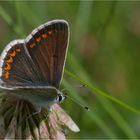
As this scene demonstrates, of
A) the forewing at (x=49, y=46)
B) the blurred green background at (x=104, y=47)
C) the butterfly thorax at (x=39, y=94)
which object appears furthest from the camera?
the blurred green background at (x=104, y=47)

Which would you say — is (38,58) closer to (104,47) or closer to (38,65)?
(38,65)

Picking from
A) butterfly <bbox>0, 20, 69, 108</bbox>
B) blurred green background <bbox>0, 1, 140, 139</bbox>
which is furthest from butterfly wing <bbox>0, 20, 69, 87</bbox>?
blurred green background <bbox>0, 1, 140, 139</bbox>

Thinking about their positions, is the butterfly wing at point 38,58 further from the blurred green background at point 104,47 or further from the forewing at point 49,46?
the blurred green background at point 104,47

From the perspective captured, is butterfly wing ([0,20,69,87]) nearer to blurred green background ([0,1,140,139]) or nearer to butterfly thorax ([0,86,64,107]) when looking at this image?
butterfly thorax ([0,86,64,107])

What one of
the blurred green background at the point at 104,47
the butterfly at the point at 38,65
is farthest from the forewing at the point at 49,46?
the blurred green background at the point at 104,47

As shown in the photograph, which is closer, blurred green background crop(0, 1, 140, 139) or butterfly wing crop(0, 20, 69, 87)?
butterfly wing crop(0, 20, 69, 87)

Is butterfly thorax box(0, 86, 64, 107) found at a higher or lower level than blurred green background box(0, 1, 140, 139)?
lower

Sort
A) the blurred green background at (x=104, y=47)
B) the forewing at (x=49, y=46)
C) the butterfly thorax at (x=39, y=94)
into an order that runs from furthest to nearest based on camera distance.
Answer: the blurred green background at (x=104, y=47)
the forewing at (x=49, y=46)
the butterfly thorax at (x=39, y=94)

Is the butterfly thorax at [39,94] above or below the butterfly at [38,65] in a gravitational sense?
below

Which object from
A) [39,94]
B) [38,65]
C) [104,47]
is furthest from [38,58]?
[104,47]
